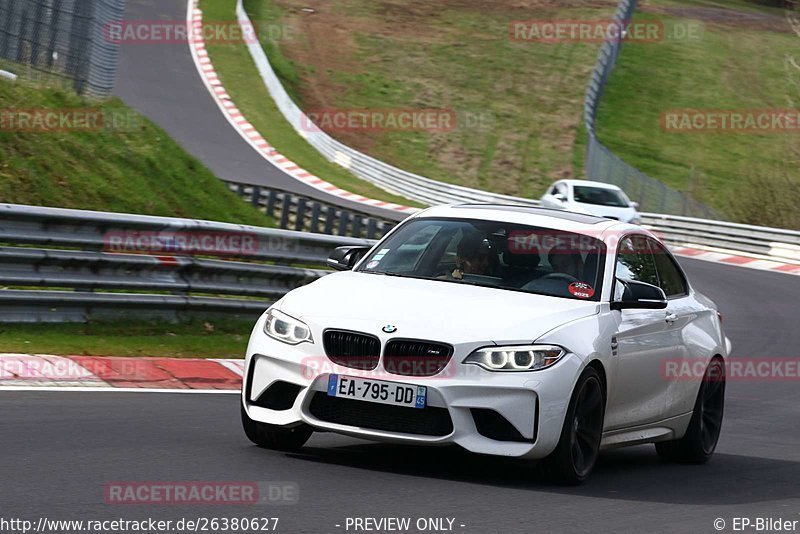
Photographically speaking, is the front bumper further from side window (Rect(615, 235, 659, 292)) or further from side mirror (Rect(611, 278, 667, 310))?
side window (Rect(615, 235, 659, 292))

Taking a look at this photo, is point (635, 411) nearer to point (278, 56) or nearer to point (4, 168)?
point (4, 168)

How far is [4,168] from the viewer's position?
549 inches

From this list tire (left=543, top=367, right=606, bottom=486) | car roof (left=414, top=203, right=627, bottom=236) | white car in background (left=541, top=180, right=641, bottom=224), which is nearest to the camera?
tire (left=543, top=367, right=606, bottom=486)

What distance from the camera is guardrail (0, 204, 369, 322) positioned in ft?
36.3

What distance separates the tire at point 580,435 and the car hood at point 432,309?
0.39m

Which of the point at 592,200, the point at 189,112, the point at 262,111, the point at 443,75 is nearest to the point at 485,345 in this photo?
the point at 592,200

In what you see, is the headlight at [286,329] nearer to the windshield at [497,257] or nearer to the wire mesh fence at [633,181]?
the windshield at [497,257]

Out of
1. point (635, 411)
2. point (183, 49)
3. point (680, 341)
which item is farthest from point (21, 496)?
point (183, 49)

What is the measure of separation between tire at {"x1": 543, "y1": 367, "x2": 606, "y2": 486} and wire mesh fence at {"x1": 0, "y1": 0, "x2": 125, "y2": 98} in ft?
34.4

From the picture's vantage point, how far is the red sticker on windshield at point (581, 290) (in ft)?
26.4

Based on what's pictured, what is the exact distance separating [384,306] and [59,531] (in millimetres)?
2518

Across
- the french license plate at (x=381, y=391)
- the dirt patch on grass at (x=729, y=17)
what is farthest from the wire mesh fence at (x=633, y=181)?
the french license plate at (x=381, y=391)

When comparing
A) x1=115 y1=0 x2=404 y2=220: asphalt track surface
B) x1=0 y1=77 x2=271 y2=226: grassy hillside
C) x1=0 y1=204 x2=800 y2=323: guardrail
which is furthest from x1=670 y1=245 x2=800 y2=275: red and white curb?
x1=0 y1=204 x2=800 y2=323: guardrail

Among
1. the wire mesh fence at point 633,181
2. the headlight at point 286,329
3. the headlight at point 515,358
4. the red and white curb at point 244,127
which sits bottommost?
the red and white curb at point 244,127
